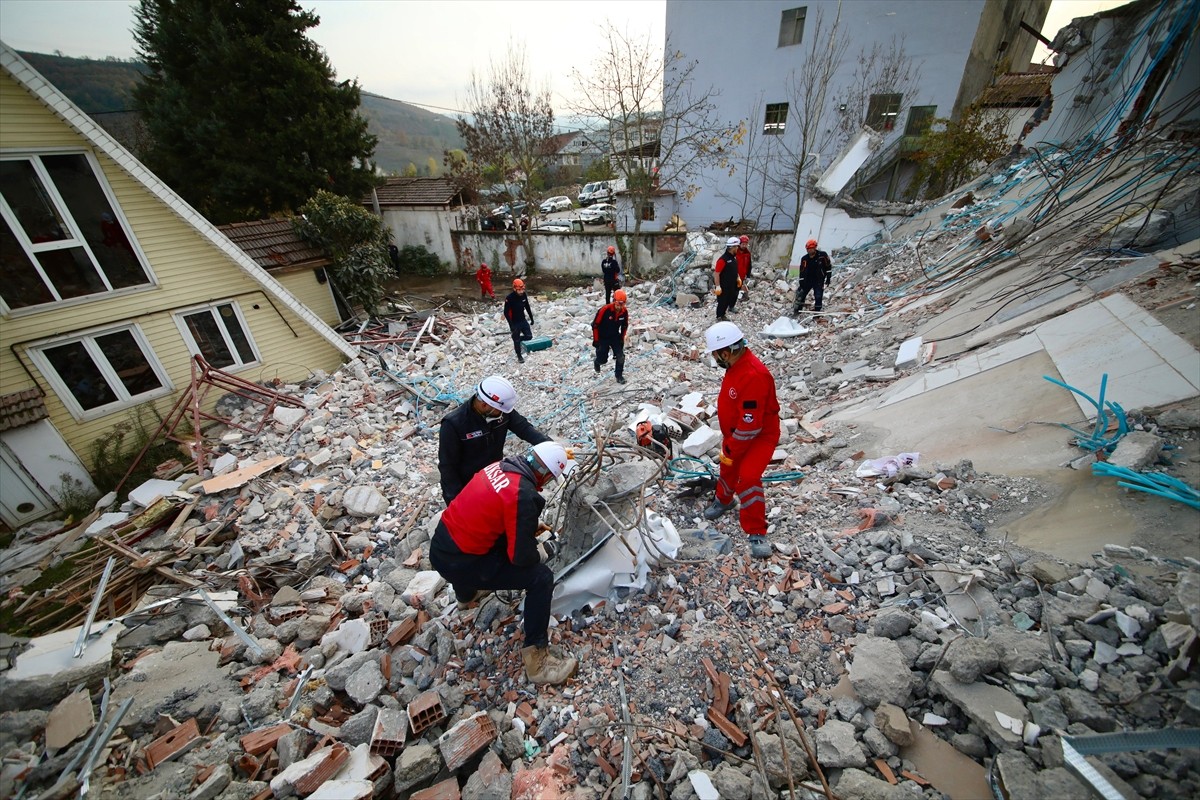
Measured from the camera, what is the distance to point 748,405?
144 inches

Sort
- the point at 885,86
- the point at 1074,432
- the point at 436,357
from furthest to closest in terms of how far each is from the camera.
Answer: the point at 885,86
the point at 436,357
the point at 1074,432

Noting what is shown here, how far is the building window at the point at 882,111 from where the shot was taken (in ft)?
58.3

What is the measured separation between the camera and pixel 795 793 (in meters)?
2.28

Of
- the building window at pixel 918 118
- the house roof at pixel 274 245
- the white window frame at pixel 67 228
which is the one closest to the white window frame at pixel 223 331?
the white window frame at pixel 67 228

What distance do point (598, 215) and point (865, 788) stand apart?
26.5 m

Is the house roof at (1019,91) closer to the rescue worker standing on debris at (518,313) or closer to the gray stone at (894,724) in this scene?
the rescue worker standing on debris at (518,313)

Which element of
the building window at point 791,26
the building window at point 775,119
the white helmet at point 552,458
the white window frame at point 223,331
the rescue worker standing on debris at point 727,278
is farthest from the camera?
the building window at point 775,119

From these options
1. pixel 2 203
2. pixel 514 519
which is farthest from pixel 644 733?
pixel 2 203

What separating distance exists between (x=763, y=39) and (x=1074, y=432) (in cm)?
2278

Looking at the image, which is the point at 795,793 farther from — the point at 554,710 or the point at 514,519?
the point at 514,519

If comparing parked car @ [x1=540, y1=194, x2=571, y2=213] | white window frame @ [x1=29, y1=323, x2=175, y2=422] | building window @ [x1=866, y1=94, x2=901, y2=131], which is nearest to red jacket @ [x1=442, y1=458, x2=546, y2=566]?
→ white window frame @ [x1=29, y1=323, x2=175, y2=422]

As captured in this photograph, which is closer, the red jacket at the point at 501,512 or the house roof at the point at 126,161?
the red jacket at the point at 501,512

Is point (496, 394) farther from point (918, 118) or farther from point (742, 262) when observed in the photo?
point (918, 118)

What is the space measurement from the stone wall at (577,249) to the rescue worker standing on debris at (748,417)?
1081 centimetres
